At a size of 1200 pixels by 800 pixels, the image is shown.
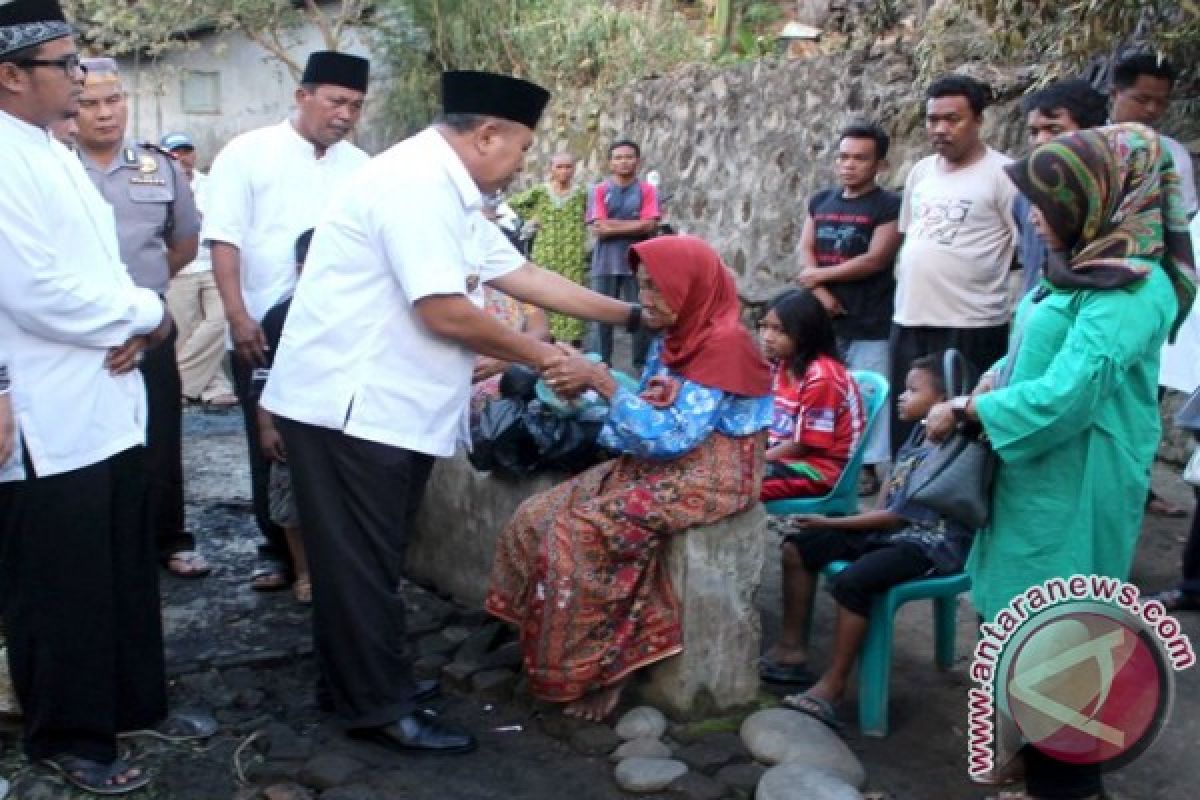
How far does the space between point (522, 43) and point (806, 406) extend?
42.2ft

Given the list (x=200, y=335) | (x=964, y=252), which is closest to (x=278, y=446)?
(x=964, y=252)

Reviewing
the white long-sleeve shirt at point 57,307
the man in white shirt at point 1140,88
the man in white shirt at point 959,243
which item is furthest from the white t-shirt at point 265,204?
the man in white shirt at point 1140,88

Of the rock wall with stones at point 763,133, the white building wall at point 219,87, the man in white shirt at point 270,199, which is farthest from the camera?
the white building wall at point 219,87

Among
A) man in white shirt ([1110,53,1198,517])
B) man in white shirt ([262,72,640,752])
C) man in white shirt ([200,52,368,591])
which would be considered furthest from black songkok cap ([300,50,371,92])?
man in white shirt ([1110,53,1198,517])

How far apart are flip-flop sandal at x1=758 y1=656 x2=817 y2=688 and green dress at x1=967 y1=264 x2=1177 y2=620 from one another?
0.85 m

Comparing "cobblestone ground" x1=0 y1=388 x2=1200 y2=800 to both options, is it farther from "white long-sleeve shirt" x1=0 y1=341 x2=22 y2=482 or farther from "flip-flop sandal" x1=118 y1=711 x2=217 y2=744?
"white long-sleeve shirt" x1=0 y1=341 x2=22 y2=482

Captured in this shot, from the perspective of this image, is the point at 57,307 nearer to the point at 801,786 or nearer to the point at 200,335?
the point at 801,786

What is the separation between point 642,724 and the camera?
3.84 meters

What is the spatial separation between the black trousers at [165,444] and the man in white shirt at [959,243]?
3.15 m

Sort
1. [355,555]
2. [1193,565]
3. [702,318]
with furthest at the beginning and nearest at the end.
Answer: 1. [1193,565]
2. [702,318]
3. [355,555]

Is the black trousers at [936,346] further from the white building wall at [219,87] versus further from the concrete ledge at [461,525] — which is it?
the white building wall at [219,87]

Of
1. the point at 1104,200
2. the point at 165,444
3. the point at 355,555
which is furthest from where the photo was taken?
the point at 165,444

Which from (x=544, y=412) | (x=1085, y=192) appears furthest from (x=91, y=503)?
(x=1085, y=192)

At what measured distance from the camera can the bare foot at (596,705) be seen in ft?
12.8
